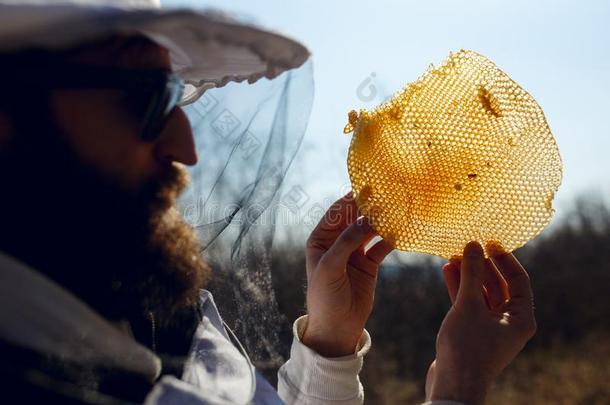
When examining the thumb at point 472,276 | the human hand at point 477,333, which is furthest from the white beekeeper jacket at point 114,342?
the thumb at point 472,276

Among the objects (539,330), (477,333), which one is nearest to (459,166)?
(477,333)

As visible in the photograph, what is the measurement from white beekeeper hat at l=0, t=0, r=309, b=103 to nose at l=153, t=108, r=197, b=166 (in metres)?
0.15

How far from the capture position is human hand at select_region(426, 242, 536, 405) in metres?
1.42

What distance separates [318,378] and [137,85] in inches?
37.5

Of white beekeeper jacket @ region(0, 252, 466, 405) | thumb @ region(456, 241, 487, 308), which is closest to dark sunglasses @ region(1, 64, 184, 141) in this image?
white beekeeper jacket @ region(0, 252, 466, 405)

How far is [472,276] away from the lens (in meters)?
1.46

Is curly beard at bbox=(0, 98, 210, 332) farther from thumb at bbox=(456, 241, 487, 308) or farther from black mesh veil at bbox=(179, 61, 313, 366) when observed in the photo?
thumb at bbox=(456, 241, 487, 308)

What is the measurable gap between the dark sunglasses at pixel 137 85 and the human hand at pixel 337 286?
62 centimetres

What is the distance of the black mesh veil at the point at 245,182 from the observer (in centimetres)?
176

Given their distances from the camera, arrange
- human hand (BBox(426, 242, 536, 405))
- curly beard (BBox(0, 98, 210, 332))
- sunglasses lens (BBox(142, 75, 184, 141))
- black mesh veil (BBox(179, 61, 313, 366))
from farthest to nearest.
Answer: black mesh veil (BBox(179, 61, 313, 366)), human hand (BBox(426, 242, 536, 405)), sunglasses lens (BBox(142, 75, 184, 141)), curly beard (BBox(0, 98, 210, 332))

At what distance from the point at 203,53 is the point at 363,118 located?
43 cm

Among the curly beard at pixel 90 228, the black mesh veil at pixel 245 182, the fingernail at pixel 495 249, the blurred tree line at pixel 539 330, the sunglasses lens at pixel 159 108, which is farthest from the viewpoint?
the blurred tree line at pixel 539 330

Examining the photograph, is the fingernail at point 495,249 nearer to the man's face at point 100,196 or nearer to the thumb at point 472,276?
the thumb at point 472,276

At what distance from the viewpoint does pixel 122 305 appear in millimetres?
1255
